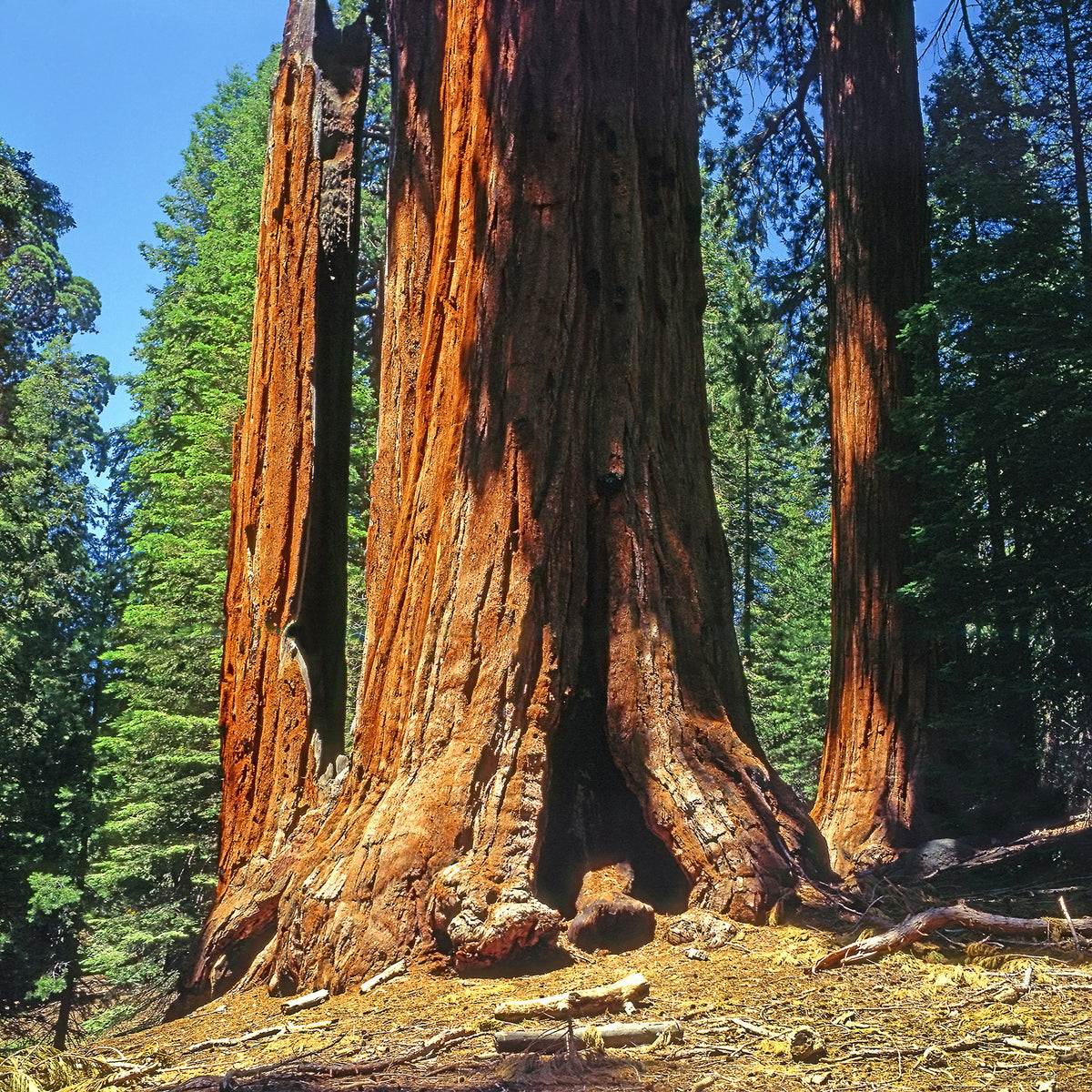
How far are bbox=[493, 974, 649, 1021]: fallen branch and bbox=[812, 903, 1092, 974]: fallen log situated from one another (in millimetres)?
946

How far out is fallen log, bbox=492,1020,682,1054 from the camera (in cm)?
273

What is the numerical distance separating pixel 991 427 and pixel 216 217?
1916 centimetres

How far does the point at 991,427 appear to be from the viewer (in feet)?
22.3

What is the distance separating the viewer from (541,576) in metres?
4.36

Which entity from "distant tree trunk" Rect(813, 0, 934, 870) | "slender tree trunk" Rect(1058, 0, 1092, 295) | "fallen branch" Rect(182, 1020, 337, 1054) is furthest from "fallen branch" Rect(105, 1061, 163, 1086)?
"slender tree trunk" Rect(1058, 0, 1092, 295)

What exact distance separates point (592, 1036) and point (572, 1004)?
267 mm

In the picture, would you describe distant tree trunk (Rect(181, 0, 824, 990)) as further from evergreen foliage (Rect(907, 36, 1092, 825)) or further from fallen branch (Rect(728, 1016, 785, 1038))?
evergreen foliage (Rect(907, 36, 1092, 825))

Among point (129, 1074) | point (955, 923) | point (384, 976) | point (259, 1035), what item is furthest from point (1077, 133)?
point (129, 1074)

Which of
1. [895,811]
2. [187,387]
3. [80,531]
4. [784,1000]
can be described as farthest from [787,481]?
[784,1000]

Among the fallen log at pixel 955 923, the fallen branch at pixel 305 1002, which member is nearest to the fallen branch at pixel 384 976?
the fallen branch at pixel 305 1002

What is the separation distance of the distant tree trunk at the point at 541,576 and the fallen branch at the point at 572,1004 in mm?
540

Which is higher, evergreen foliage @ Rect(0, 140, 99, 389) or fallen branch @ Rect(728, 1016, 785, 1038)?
evergreen foliage @ Rect(0, 140, 99, 389)

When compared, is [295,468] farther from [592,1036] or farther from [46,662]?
[46,662]

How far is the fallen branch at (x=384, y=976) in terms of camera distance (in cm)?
355
